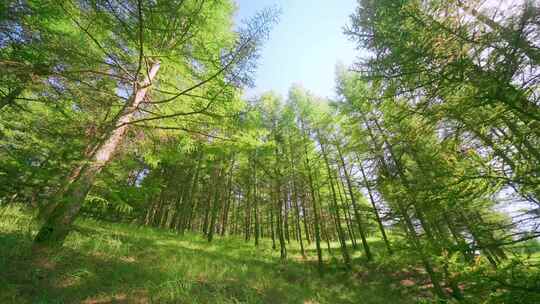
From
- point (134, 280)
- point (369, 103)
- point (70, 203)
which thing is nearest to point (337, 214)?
point (369, 103)

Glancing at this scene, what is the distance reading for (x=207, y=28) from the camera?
5.80 m

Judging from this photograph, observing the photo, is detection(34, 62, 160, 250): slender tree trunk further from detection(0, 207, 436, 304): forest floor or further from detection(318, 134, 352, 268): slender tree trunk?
→ detection(318, 134, 352, 268): slender tree trunk

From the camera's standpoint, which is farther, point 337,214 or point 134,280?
point 337,214

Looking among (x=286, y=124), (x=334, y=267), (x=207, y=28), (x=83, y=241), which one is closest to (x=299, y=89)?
(x=286, y=124)

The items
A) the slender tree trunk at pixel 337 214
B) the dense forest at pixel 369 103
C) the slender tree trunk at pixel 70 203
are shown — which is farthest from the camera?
the slender tree trunk at pixel 337 214

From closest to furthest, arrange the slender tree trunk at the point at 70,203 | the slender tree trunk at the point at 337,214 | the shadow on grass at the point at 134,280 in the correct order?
the shadow on grass at the point at 134,280 < the slender tree trunk at the point at 70,203 < the slender tree trunk at the point at 337,214

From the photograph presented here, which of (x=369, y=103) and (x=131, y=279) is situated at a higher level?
(x=369, y=103)

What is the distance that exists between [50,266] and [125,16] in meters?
5.40

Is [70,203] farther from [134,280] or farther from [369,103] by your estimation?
[369,103]

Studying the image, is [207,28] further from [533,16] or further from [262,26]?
[533,16]

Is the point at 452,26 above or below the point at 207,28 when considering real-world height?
below

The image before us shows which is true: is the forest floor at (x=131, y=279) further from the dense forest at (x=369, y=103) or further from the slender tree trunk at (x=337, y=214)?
the slender tree trunk at (x=337, y=214)

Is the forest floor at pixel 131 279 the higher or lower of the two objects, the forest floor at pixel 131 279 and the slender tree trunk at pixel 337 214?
the lower

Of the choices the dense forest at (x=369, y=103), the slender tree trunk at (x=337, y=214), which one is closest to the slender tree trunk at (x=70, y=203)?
the dense forest at (x=369, y=103)
